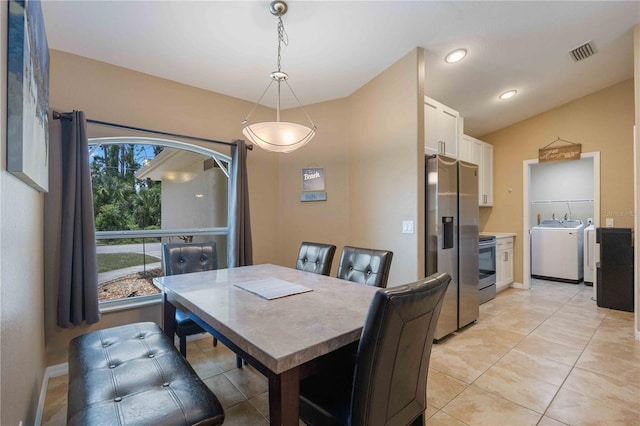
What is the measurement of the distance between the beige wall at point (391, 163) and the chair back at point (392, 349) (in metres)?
1.68

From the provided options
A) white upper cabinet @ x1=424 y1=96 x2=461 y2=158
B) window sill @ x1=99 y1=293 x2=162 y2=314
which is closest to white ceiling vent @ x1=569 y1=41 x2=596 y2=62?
white upper cabinet @ x1=424 y1=96 x2=461 y2=158

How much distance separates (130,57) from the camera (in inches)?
99.3

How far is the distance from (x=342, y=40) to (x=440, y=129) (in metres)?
1.44

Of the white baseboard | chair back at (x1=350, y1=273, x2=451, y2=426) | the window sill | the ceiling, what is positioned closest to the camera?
chair back at (x1=350, y1=273, x2=451, y2=426)

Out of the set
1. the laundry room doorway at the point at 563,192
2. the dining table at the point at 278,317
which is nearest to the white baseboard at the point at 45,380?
the dining table at the point at 278,317

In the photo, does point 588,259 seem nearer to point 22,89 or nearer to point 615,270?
point 615,270

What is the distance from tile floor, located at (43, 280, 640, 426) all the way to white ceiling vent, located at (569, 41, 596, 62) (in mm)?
2965

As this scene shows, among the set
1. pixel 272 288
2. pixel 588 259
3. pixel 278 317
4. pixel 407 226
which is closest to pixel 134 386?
pixel 278 317

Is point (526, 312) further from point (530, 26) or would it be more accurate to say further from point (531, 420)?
point (530, 26)

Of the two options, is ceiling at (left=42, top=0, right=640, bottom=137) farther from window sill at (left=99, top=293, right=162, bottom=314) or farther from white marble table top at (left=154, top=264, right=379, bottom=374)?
window sill at (left=99, top=293, right=162, bottom=314)

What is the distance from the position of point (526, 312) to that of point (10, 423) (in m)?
4.59

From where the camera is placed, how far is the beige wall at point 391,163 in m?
2.80

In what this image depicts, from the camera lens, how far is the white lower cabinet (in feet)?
14.9

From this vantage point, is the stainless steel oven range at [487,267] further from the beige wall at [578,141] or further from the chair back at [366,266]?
the chair back at [366,266]
